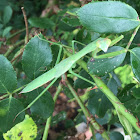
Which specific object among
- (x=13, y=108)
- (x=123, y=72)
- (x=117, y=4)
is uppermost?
(x=117, y=4)

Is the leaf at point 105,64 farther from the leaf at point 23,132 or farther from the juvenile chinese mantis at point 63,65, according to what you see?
the leaf at point 23,132

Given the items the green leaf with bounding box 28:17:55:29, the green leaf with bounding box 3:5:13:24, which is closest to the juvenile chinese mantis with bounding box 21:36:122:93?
the green leaf with bounding box 28:17:55:29

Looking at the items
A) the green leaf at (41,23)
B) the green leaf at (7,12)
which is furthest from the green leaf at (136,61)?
the green leaf at (7,12)

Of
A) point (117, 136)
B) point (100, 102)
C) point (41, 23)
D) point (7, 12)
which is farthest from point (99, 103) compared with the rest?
point (7, 12)

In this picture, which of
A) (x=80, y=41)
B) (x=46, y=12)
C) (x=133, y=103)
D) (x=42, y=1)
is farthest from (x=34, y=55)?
(x=42, y=1)

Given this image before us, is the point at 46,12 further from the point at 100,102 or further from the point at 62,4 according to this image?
the point at 100,102
